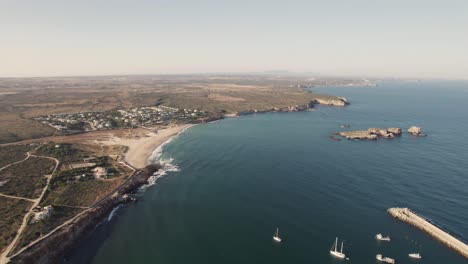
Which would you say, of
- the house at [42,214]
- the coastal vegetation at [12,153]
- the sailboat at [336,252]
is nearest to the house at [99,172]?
the house at [42,214]

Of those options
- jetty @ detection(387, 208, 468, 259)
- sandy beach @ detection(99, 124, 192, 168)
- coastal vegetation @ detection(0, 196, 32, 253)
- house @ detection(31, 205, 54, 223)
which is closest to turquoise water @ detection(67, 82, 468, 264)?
jetty @ detection(387, 208, 468, 259)

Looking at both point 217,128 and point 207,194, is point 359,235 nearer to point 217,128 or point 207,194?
point 207,194

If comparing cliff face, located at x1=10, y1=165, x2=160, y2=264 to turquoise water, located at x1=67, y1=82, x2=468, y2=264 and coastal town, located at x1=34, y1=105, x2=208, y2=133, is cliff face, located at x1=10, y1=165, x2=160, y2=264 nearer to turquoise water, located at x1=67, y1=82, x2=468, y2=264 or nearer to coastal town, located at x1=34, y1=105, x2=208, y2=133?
turquoise water, located at x1=67, y1=82, x2=468, y2=264

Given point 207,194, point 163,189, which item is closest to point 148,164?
point 163,189

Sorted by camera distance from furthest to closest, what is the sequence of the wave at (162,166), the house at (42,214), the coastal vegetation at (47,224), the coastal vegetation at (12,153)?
1. the coastal vegetation at (12,153)
2. the wave at (162,166)
3. the house at (42,214)
4. the coastal vegetation at (47,224)

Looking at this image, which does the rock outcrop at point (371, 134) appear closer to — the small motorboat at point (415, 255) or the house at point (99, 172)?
the small motorboat at point (415, 255)

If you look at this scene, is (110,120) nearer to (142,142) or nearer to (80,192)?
(142,142)
